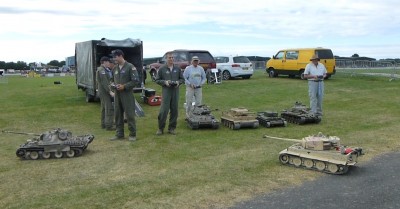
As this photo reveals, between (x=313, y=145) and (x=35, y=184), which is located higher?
(x=313, y=145)

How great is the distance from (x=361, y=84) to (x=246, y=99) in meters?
8.83

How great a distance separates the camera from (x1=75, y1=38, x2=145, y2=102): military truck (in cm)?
1566

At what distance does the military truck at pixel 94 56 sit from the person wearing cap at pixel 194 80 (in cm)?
308

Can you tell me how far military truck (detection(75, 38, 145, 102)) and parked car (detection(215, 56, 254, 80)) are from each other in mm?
9556

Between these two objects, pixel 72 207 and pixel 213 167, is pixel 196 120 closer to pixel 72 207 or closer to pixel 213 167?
pixel 213 167

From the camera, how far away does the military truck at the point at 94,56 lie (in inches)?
616

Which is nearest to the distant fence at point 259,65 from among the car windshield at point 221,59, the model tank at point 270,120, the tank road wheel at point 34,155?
the car windshield at point 221,59

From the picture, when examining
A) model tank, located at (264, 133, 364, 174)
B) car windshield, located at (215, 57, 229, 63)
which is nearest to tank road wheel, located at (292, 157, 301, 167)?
model tank, located at (264, 133, 364, 174)

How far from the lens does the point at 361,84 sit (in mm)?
23312

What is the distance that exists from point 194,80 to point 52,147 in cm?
492

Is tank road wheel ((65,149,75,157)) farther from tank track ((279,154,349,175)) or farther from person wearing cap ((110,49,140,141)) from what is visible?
tank track ((279,154,349,175))

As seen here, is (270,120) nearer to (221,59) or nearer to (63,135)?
(63,135)

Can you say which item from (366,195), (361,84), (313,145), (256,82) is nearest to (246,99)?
(256,82)

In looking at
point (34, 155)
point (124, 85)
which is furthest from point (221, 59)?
point (34, 155)
